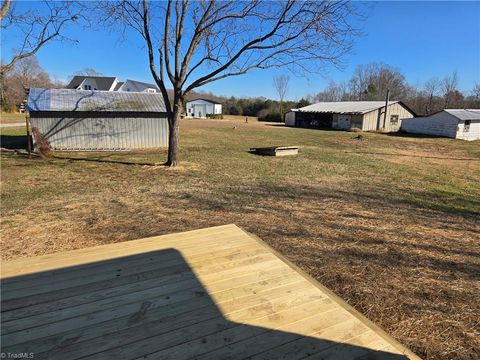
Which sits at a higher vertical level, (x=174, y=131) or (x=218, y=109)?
(x=218, y=109)

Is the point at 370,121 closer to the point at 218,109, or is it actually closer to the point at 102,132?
the point at 102,132

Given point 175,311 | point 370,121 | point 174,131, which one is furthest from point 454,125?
point 175,311

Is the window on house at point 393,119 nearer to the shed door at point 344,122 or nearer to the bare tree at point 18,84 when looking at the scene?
the shed door at point 344,122

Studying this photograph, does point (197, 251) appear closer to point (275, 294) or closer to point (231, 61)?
point (275, 294)

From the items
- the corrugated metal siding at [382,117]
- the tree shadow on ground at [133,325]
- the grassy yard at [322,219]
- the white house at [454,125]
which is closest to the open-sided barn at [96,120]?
the grassy yard at [322,219]

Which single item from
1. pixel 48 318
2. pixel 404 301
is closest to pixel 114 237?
pixel 48 318

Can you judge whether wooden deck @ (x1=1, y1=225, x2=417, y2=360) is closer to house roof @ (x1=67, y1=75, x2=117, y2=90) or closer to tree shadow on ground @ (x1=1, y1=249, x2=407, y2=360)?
tree shadow on ground @ (x1=1, y1=249, x2=407, y2=360)

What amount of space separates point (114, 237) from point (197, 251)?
208 cm

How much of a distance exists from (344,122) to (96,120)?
29347mm

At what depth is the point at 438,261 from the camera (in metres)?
4.21

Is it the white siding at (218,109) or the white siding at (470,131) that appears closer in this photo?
the white siding at (470,131)

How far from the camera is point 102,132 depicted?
1491cm

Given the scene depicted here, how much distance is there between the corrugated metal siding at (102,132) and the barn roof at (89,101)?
1.58 ft

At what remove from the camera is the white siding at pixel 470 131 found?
2744 centimetres
